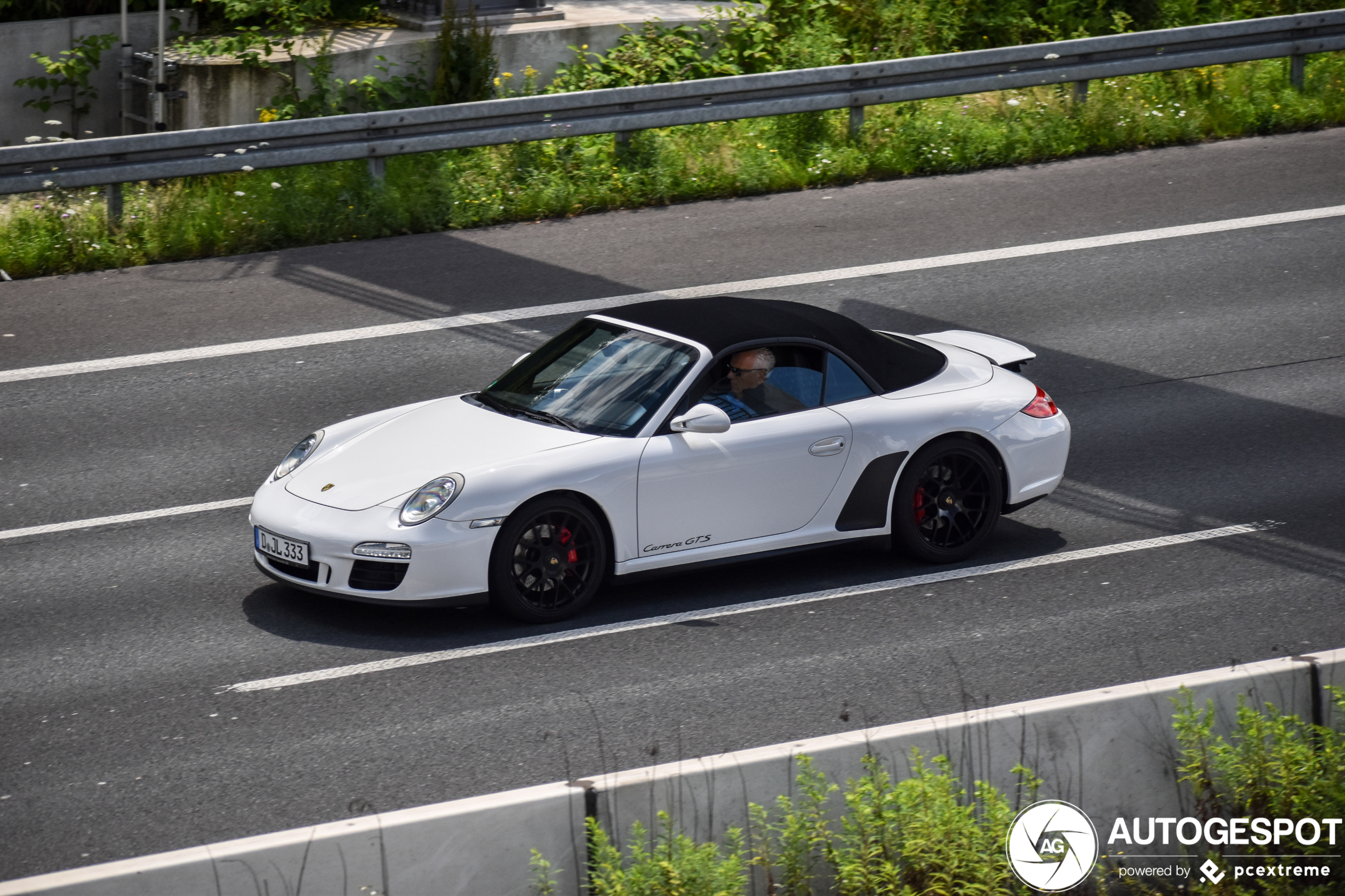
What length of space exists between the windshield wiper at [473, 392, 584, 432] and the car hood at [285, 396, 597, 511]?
0.06m

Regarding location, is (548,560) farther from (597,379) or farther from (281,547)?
(281,547)

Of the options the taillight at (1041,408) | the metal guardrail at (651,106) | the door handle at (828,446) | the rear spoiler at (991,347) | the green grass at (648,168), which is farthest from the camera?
the metal guardrail at (651,106)

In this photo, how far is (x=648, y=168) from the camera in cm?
1470

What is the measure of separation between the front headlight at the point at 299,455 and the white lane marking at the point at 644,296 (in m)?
3.30

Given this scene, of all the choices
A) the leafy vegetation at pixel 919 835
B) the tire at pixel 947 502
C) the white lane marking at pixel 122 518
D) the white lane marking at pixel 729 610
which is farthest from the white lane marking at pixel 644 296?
the leafy vegetation at pixel 919 835

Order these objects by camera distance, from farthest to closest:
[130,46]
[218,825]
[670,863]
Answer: [130,46], [218,825], [670,863]

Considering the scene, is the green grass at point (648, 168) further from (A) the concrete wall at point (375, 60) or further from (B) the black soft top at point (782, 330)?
(B) the black soft top at point (782, 330)

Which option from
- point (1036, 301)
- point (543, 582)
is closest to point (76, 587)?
point (543, 582)

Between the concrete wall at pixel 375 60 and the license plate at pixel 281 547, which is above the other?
the concrete wall at pixel 375 60

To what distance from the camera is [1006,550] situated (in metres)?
8.61

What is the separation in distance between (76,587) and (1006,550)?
16.4 feet

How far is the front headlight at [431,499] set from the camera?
23.6ft

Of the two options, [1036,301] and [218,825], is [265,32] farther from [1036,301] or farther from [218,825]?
[218,825]

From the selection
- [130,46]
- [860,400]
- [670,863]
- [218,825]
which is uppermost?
[130,46]
